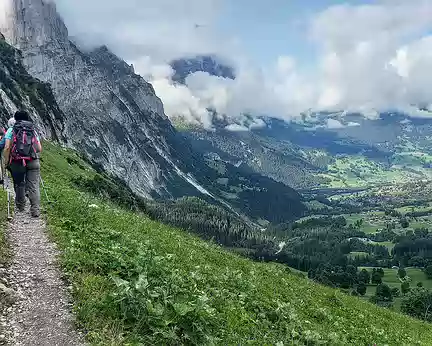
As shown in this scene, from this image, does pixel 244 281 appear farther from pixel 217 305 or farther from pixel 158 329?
pixel 158 329

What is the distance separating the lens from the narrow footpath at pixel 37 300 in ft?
32.9

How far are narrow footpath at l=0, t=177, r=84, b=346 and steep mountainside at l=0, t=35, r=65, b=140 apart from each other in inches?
5152

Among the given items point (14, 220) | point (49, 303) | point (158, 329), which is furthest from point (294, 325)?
point (14, 220)

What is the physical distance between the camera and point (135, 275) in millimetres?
14039

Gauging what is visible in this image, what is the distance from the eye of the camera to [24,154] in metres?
20.9

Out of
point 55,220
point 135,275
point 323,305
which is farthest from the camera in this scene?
point 323,305

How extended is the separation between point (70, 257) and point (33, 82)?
195001 millimetres

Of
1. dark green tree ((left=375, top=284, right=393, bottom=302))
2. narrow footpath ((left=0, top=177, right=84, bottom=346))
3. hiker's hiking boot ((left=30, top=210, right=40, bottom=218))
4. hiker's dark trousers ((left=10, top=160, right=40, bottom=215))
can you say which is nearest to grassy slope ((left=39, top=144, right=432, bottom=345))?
narrow footpath ((left=0, top=177, right=84, bottom=346))

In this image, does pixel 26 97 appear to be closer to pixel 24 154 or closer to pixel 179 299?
pixel 24 154

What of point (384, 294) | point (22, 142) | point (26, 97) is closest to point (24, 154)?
point (22, 142)

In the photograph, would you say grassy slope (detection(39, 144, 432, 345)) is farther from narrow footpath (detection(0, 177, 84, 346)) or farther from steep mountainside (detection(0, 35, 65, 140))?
steep mountainside (detection(0, 35, 65, 140))

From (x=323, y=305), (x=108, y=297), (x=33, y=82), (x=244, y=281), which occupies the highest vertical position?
(x=33, y=82)

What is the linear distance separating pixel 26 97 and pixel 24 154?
160 m

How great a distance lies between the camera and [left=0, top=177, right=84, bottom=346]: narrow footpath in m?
10.0
